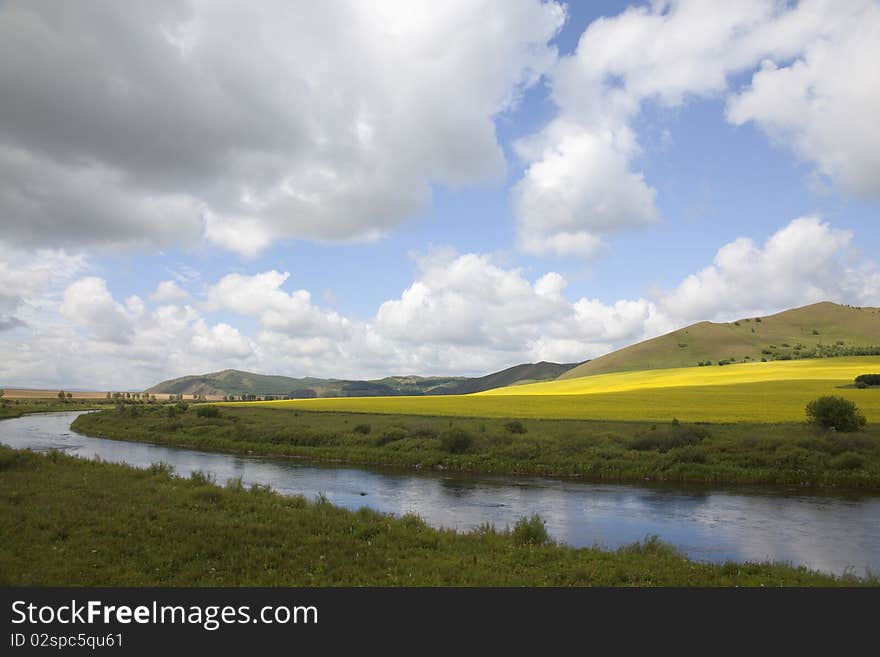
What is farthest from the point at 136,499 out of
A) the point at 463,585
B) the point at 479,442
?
the point at 479,442

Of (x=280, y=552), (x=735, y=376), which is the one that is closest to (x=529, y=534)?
(x=280, y=552)

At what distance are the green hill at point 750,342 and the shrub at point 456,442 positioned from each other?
131674 millimetres

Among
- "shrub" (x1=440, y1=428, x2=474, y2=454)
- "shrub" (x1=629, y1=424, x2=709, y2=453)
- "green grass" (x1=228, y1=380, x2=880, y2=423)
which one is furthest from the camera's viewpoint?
"green grass" (x1=228, y1=380, x2=880, y2=423)

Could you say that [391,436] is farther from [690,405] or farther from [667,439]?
[690,405]

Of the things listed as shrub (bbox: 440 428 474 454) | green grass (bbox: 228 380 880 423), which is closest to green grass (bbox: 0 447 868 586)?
shrub (bbox: 440 428 474 454)

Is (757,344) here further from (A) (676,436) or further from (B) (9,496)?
(B) (9,496)

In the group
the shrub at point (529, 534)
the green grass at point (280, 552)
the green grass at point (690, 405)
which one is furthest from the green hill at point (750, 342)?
the green grass at point (280, 552)

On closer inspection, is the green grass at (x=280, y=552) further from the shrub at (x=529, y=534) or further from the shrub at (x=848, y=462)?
the shrub at (x=848, y=462)

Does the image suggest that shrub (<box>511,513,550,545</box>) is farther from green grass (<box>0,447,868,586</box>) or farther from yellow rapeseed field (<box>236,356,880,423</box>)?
yellow rapeseed field (<box>236,356,880,423</box>)

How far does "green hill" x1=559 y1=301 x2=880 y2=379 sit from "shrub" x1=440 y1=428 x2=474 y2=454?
131674 millimetres

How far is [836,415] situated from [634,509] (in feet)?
73.7

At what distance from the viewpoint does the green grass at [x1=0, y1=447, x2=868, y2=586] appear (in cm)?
1208

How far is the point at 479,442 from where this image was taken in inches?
1642
